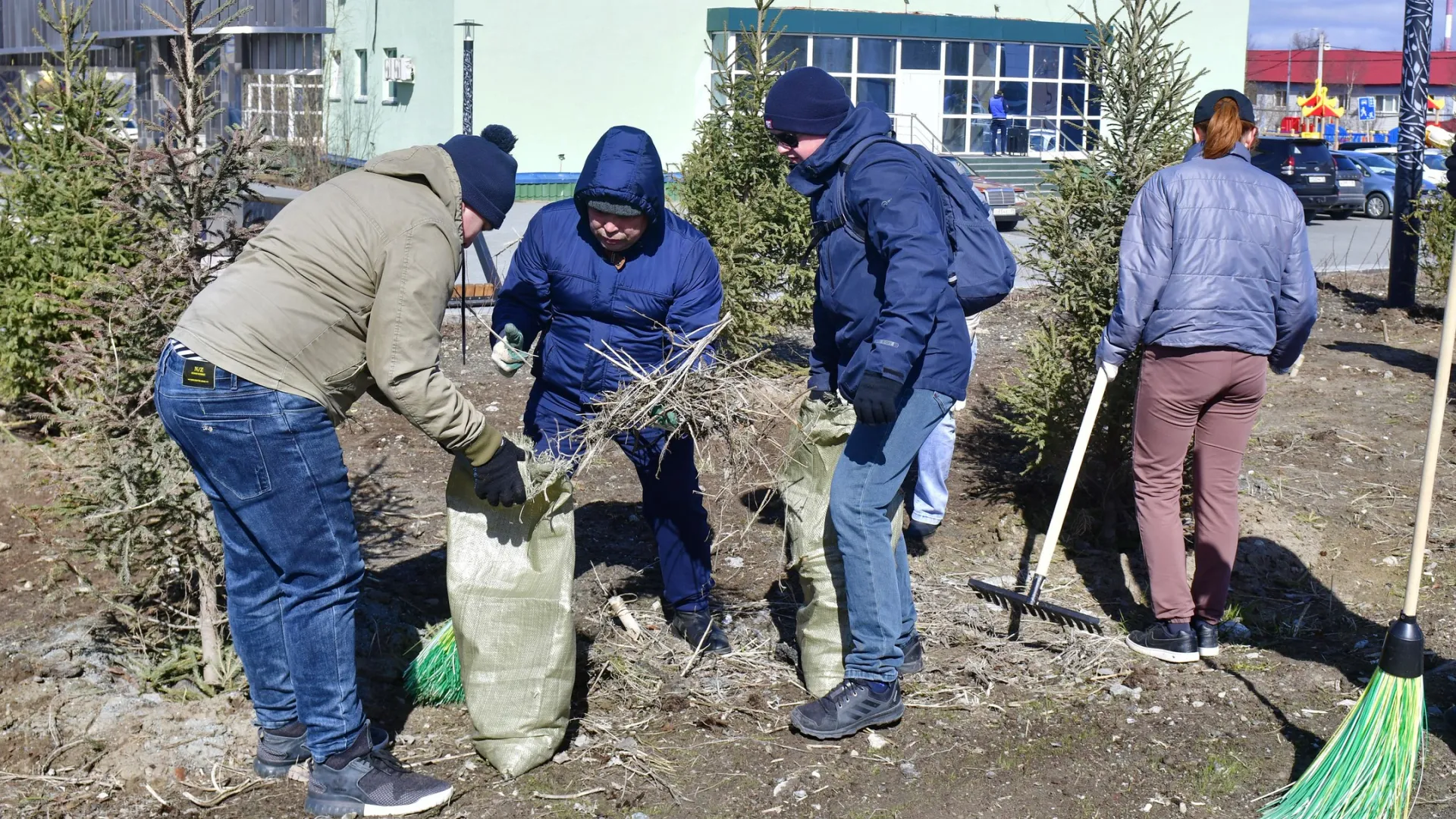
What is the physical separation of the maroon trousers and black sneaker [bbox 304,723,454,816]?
2.33 meters

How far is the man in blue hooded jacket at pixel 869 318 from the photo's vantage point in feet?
10.8

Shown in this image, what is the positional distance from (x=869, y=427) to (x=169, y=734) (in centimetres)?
203

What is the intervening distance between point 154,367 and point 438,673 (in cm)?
115

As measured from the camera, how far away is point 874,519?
3.55 meters

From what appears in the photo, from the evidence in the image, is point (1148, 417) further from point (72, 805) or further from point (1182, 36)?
point (1182, 36)

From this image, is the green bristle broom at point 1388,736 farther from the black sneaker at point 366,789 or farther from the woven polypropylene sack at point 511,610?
the black sneaker at point 366,789

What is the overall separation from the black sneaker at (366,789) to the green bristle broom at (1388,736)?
204 centimetres

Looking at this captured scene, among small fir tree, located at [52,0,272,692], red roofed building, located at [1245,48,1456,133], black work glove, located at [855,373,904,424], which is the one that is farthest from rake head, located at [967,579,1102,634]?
red roofed building, located at [1245,48,1456,133]

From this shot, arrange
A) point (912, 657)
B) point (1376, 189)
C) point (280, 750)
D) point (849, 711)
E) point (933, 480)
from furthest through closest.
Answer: point (1376, 189) → point (933, 480) → point (912, 657) → point (849, 711) → point (280, 750)

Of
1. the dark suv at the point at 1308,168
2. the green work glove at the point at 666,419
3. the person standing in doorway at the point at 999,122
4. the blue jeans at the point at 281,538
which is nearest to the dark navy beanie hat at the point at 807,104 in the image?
the green work glove at the point at 666,419

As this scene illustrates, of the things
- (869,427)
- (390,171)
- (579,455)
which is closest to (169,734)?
(579,455)

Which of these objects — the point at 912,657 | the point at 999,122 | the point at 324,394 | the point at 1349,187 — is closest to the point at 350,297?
the point at 324,394

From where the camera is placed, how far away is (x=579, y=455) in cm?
373

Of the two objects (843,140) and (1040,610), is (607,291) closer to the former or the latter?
(843,140)
